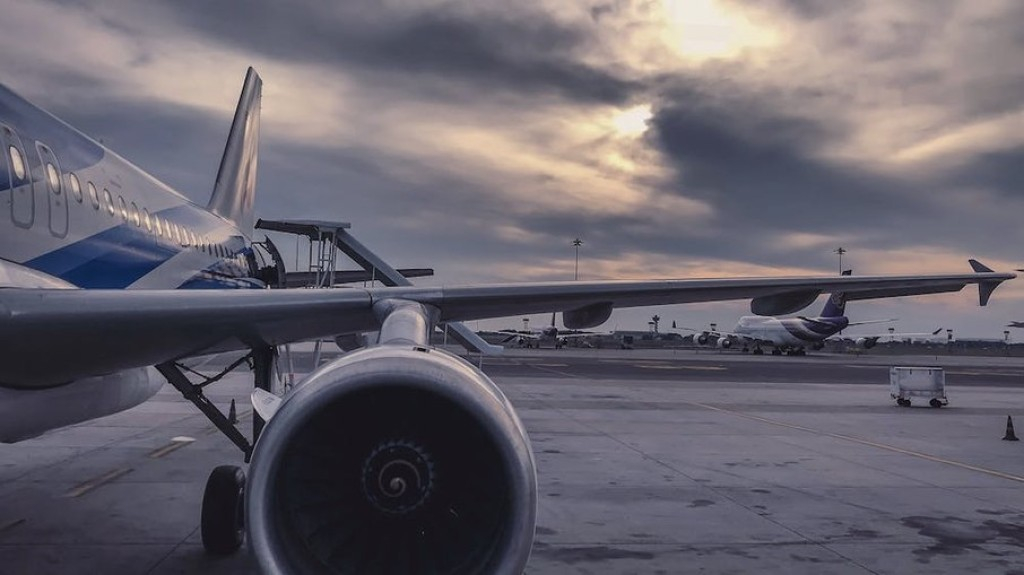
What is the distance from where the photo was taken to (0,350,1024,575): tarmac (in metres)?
6.61

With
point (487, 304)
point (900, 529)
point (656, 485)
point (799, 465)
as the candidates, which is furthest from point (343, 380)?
point (799, 465)

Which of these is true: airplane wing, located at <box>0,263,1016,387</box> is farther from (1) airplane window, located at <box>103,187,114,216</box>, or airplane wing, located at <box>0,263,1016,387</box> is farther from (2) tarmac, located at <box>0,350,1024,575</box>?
(2) tarmac, located at <box>0,350,1024,575</box>

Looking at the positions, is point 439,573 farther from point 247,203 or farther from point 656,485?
point 247,203

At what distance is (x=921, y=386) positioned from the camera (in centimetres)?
2216

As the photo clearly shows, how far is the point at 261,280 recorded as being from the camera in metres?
11.6

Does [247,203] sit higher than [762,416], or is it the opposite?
[247,203]

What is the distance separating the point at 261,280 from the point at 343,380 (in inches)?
326

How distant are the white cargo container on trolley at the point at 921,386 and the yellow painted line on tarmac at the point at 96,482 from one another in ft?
64.0

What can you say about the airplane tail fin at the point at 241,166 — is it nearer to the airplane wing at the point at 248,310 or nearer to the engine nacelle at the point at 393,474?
the airplane wing at the point at 248,310

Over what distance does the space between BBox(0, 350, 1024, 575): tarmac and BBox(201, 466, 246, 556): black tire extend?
156mm

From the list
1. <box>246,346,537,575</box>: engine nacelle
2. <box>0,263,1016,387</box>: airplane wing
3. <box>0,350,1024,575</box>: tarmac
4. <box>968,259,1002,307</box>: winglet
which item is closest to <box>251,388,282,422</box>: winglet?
<box>246,346,537,575</box>: engine nacelle

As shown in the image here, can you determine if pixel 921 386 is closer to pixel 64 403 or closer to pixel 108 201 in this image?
pixel 108 201

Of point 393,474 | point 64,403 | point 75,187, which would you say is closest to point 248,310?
point 393,474

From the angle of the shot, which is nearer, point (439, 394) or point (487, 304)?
point (439, 394)
